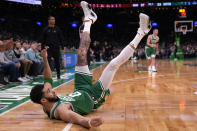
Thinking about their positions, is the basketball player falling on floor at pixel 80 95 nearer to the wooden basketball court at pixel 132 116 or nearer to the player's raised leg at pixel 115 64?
the player's raised leg at pixel 115 64

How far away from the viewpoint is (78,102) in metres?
2.93

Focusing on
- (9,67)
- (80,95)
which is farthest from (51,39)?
(80,95)

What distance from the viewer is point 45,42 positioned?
689cm

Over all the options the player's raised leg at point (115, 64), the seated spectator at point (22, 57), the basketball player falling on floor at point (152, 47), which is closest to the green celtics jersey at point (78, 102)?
the player's raised leg at point (115, 64)

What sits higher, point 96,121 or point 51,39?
point 51,39

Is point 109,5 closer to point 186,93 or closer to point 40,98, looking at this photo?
point 186,93

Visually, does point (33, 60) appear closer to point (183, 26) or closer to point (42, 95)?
point (42, 95)

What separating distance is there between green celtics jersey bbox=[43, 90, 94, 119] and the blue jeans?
12.3 feet

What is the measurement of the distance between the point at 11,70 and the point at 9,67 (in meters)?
0.14

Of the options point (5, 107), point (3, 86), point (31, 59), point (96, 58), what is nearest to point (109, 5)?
point (96, 58)

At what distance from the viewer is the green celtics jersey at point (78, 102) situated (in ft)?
9.38

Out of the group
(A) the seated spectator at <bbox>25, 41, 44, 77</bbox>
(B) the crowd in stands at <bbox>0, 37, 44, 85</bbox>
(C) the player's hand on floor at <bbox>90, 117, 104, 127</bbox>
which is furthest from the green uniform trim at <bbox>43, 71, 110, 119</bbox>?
(A) the seated spectator at <bbox>25, 41, 44, 77</bbox>

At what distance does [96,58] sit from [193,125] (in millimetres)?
15606

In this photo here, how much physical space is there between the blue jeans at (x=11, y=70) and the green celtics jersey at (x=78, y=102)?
375 centimetres
